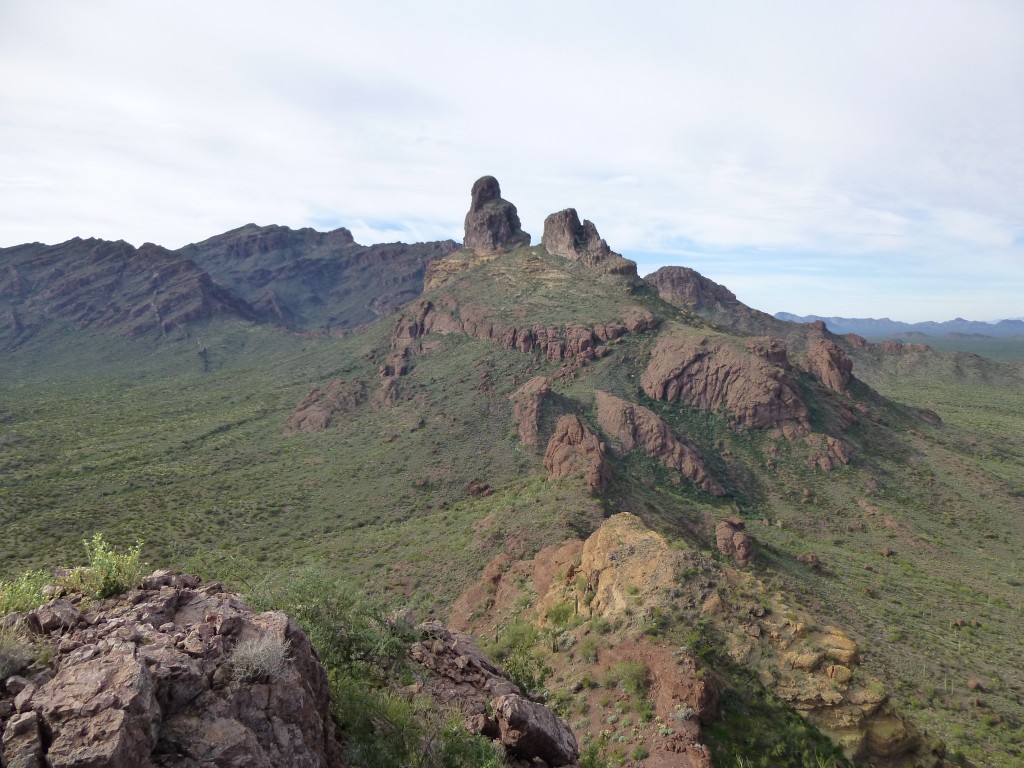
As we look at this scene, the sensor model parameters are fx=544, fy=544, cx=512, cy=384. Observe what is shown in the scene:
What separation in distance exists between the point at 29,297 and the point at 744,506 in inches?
8662

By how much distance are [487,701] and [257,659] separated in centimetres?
724

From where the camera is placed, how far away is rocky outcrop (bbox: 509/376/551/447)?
61806 mm

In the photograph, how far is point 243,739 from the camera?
22.7 ft

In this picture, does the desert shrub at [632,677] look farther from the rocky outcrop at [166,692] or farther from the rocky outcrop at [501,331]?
the rocky outcrop at [501,331]

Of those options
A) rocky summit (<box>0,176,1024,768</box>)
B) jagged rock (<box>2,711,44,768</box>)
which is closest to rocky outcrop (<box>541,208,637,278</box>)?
rocky summit (<box>0,176,1024,768</box>)

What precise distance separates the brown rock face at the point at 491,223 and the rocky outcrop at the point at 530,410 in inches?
2216

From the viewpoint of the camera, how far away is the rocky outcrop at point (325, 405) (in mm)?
82125

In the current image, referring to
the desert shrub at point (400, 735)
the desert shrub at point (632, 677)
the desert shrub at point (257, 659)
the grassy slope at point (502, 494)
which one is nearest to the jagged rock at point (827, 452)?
the grassy slope at point (502, 494)

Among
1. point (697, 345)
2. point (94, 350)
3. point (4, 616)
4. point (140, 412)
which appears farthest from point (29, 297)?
point (4, 616)

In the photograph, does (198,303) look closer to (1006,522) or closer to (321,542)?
(321,542)

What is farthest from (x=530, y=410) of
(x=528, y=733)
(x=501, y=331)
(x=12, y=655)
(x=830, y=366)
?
(x=12, y=655)

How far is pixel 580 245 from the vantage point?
3989 inches

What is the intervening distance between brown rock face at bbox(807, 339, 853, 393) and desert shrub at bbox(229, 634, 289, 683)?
8482cm

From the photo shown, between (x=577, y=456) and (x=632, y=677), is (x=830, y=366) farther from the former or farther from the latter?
(x=632, y=677)
